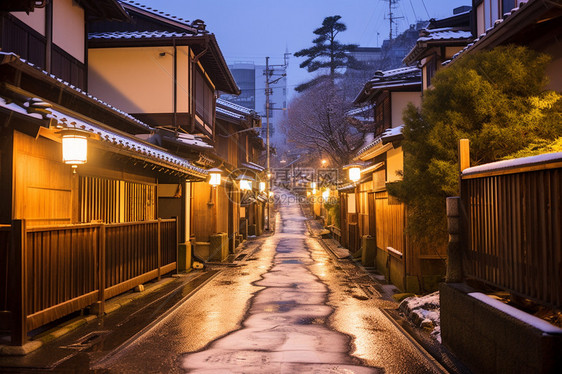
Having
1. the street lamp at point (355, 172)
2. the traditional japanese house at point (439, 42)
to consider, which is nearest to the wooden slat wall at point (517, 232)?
the traditional japanese house at point (439, 42)

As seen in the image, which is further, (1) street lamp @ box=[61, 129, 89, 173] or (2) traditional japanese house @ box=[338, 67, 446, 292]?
(2) traditional japanese house @ box=[338, 67, 446, 292]

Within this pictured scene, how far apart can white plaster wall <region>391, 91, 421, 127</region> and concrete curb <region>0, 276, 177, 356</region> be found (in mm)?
15105

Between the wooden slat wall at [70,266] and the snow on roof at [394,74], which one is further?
the snow on roof at [394,74]

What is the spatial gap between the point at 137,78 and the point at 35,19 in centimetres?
697

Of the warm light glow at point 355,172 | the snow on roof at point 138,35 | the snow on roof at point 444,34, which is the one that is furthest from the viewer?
the warm light glow at point 355,172

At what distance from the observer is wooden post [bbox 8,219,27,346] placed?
7.55m

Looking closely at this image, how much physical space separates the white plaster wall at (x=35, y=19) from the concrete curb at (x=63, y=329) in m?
7.94

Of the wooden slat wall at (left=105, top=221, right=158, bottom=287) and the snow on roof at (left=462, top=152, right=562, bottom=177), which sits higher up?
the snow on roof at (left=462, top=152, right=562, bottom=177)

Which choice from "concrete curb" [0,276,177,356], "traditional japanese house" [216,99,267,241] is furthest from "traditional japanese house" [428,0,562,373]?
"traditional japanese house" [216,99,267,241]

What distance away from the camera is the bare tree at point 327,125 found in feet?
131

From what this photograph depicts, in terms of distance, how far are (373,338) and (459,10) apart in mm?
22903

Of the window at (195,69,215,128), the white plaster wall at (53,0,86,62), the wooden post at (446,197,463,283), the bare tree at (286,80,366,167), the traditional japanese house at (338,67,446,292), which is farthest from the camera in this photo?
the bare tree at (286,80,366,167)

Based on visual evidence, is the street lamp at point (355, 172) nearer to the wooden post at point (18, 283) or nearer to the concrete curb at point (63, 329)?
the concrete curb at point (63, 329)

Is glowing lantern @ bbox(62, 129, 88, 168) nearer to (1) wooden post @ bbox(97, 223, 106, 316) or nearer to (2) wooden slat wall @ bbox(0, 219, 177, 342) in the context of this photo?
(2) wooden slat wall @ bbox(0, 219, 177, 342)
